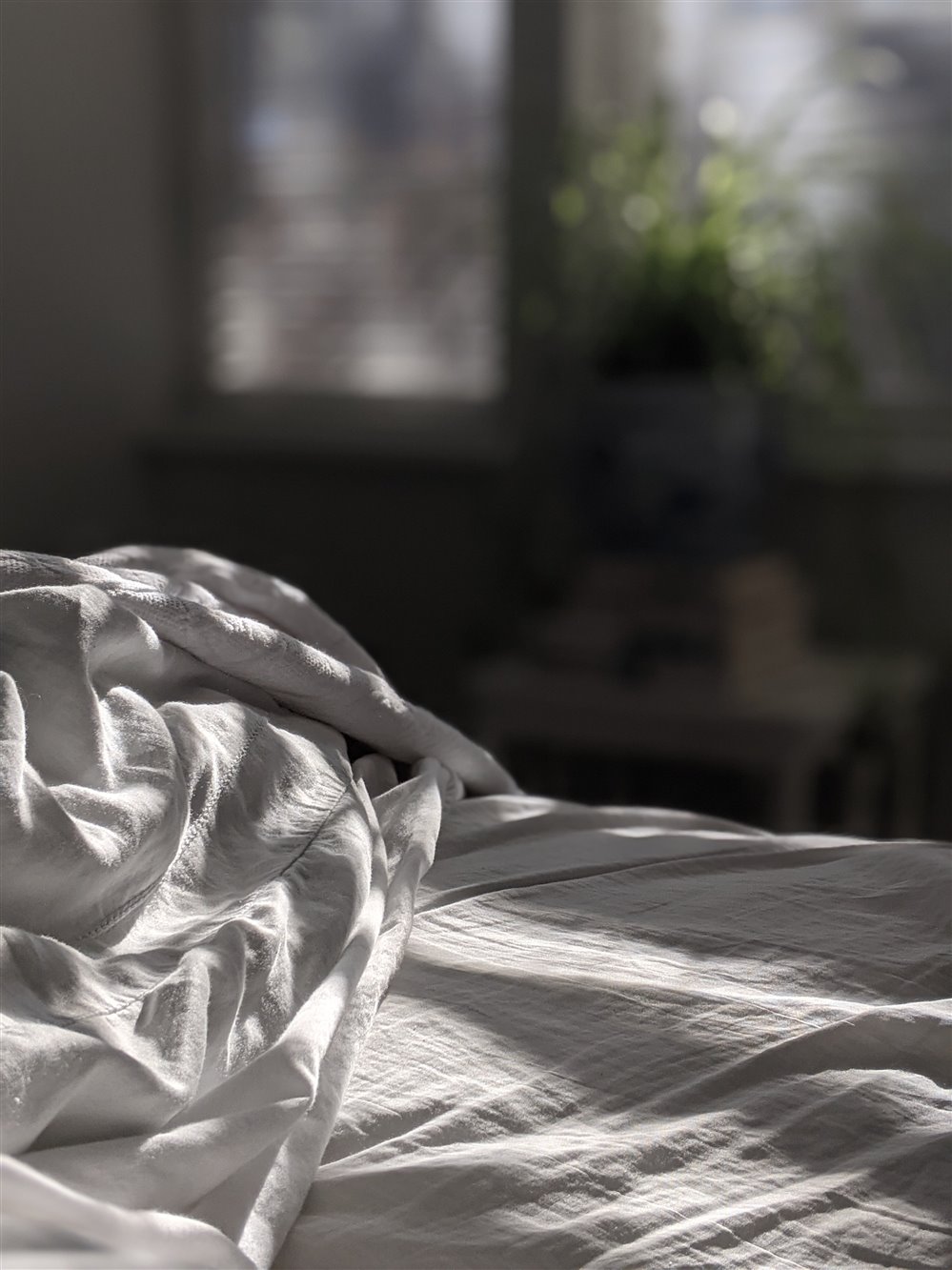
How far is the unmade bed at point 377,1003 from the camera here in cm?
46

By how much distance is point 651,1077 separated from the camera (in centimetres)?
56

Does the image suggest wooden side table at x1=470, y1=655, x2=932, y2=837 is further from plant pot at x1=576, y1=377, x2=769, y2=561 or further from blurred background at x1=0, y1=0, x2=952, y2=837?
plant pot at x1=576, y1=377, x2=769, y2=561

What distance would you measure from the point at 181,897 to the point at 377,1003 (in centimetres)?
10

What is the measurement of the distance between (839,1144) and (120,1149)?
266 millimetres

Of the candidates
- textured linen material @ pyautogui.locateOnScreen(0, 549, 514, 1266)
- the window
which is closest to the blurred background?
the window

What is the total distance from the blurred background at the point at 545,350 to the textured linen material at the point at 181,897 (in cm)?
125

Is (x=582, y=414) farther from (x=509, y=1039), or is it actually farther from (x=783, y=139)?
(x=509, y=1039)

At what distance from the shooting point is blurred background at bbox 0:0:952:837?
Answer: 2.03 metres

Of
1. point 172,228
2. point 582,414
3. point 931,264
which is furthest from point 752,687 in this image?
point 172,228

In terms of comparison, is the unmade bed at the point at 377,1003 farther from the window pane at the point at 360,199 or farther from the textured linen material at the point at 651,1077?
the window pane at the point at 360,199

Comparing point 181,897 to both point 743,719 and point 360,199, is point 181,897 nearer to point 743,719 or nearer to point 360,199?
point 743,719

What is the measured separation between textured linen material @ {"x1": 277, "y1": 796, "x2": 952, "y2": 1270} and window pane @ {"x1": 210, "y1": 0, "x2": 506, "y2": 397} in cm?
167

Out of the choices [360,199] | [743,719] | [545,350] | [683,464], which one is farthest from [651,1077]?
[360,199]

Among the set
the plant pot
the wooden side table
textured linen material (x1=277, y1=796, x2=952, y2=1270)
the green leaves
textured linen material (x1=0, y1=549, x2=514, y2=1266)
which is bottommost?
the wooden side table
